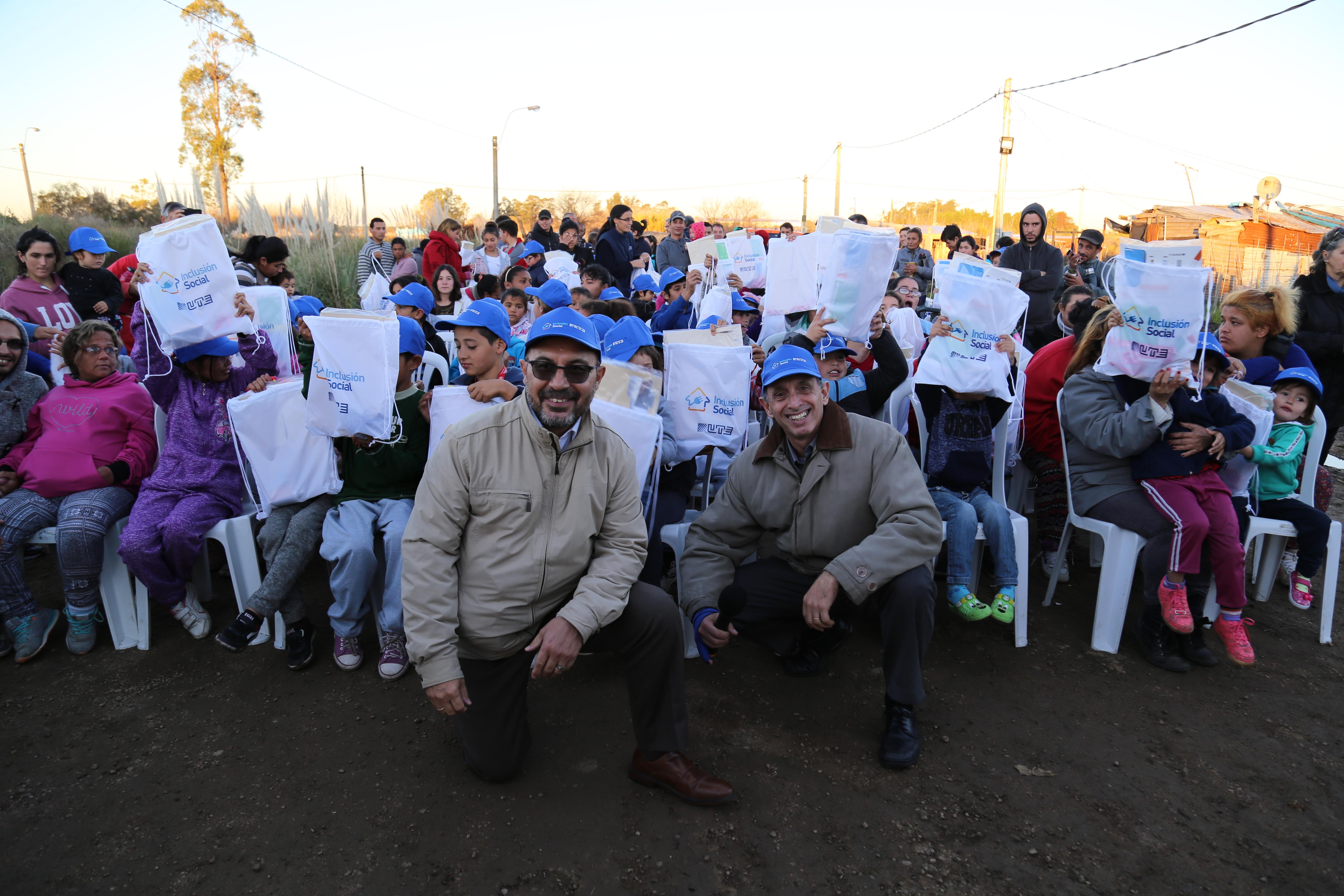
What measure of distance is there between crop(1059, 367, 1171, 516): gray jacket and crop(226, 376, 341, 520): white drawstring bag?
3.75 m

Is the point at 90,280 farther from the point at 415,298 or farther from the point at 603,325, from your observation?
the point at 603,325

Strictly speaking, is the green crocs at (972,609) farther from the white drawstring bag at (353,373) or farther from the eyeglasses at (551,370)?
the white drawstring bag at (353,373)

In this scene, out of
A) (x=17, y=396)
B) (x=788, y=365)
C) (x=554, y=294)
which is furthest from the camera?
(x=554, y=294)

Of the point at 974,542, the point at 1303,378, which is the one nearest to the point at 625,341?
the point at 974,542

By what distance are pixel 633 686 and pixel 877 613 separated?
1032 millimetres

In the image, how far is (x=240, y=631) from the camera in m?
3.46

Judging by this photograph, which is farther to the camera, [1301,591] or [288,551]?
[1301,591]

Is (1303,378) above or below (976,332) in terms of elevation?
below

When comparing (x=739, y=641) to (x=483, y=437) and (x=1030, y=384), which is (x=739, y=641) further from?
(x=1030, y=384)

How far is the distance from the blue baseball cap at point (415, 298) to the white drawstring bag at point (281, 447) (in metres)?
1.43

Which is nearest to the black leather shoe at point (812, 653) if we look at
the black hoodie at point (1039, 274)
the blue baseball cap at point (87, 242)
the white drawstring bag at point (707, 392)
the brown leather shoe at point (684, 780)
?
the brown leather shoe at point (684, 780)

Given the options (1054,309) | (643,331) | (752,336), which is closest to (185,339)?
(643,331)

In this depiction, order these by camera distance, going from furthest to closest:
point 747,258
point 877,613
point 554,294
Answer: point 747,258
point 554,294
point 877,613

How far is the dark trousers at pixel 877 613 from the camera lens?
2848 millimetres
